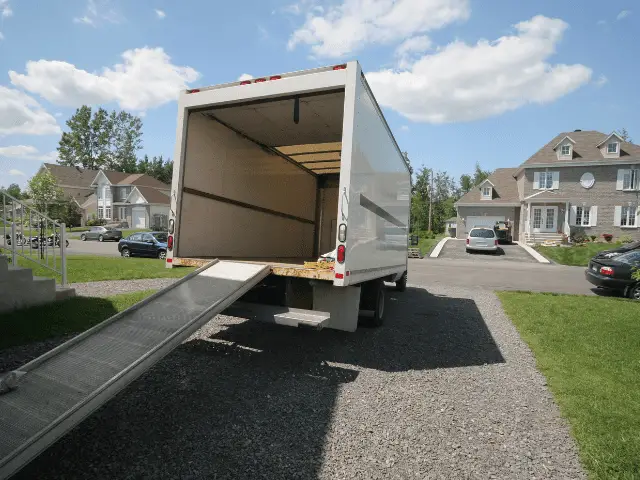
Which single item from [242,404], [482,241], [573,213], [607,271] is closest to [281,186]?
[242,404]

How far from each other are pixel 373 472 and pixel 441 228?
54654 millimetres

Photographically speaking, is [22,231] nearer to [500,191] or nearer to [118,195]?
[500,191]

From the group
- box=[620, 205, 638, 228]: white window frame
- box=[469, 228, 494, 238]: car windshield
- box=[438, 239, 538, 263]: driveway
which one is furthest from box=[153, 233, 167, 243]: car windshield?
box=[620, 205, 638, 228]: white window frame

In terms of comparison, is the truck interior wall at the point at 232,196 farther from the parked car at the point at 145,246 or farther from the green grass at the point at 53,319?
the parked car at the point at 145,246

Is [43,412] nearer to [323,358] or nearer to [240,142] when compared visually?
[323,358]

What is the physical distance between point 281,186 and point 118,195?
5195 centimetres

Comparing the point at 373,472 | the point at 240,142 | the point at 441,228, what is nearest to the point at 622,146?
the point at 441,228

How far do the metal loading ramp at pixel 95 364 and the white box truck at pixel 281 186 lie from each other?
0.79 meters

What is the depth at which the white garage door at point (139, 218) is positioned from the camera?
48.1m

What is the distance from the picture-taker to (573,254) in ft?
74.8

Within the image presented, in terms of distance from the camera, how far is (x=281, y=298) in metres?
4.90

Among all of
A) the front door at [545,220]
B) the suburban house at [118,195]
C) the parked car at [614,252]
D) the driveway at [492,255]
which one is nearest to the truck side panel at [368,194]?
the parked car at [614,252]

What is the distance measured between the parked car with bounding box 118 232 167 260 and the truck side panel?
15096 millimetres

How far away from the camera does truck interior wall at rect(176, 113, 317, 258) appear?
535cm
